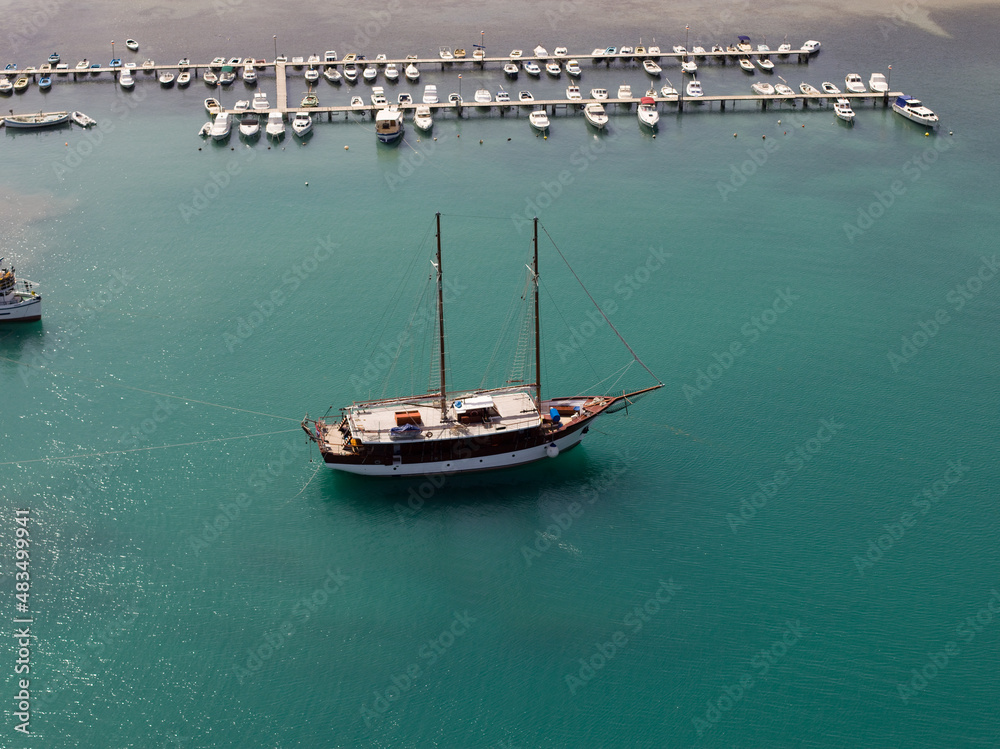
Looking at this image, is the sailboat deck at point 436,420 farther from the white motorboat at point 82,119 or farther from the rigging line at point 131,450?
the white motorboat at point 82,119

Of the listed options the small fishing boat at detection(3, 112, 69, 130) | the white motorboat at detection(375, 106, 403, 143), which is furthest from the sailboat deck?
the small fishing boat at detection(3, 112, 69, 130)

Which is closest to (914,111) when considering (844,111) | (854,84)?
(844,111)

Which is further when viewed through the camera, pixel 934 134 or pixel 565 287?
pixel 934 134

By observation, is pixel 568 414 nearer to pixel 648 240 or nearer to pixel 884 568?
pixel 884 568

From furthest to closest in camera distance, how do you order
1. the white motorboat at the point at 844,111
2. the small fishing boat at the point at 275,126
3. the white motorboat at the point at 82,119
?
the white motorboat at the point at 844,111, the white motorboat at the point at 82,119, the small fishing boat at the point at 275,126

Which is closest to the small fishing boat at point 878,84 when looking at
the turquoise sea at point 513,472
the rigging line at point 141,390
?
the turquoise sea at point 513,472

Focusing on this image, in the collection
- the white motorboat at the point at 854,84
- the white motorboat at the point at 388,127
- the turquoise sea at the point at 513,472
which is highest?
the white motorboat at the point at 854,84

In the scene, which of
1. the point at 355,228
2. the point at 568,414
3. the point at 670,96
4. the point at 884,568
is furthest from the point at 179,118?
the point at 884,568
